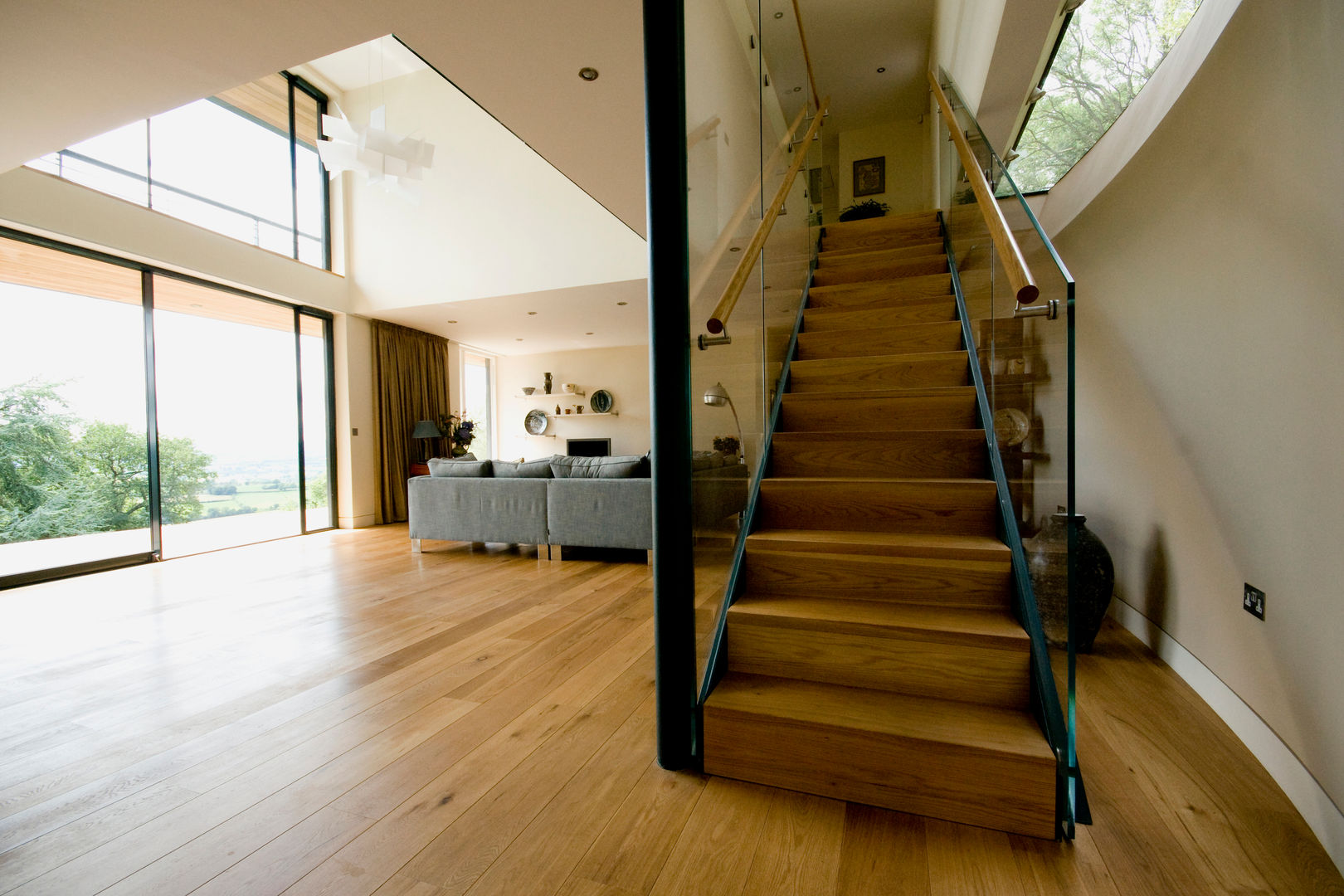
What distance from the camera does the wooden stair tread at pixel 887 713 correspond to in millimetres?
1375

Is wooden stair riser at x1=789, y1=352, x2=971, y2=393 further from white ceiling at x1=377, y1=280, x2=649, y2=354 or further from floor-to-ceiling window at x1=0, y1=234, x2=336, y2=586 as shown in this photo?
floor-to-ceiling window at x1=0, y1=234, x2=336, y2=586

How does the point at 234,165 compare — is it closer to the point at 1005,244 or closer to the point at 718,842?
the point at 1005,244

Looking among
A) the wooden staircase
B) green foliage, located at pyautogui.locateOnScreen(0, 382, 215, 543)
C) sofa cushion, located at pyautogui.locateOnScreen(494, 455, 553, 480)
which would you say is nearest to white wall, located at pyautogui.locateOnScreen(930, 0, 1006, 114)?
the wooden staircase

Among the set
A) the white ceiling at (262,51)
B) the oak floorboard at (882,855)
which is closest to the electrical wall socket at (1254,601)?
the oak floorboard at (882,855)

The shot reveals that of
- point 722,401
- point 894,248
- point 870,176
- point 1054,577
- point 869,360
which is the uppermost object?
point 870,176

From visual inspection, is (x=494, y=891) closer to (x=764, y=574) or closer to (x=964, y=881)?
(x=964, y=881)

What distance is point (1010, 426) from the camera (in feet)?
6.20

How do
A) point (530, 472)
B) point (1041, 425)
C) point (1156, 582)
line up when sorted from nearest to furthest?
point (1041, 425), point (1156, 582), point (530, 472)

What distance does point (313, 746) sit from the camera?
1.76m

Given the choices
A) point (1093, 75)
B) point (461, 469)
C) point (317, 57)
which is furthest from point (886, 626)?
point (461, 469)

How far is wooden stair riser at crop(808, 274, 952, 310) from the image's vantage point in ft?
11.1

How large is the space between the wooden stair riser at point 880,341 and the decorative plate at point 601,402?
6688 millimetres

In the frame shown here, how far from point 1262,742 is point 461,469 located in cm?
486

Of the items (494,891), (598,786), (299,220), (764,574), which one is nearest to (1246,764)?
(764,574)
